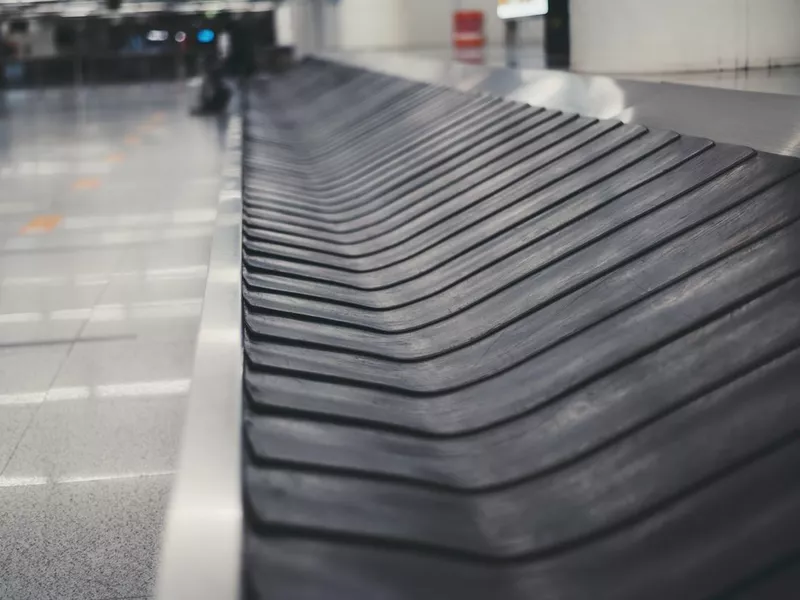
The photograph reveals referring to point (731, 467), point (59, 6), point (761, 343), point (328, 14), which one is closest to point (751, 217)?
point (761, 343)

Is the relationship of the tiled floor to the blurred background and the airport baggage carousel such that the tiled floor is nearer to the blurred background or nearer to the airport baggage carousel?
the blurred background

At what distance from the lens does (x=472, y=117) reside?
16.2ft

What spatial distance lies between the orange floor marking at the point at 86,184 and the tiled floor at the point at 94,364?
29 mm

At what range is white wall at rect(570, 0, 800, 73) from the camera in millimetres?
5062

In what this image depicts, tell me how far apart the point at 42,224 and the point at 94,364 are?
328 centimetres

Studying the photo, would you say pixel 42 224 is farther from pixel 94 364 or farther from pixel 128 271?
pixel 94 364

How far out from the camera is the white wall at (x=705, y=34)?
16.6 feet

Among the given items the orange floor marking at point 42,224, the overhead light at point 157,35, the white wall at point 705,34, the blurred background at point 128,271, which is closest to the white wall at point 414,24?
the blurred background at point 128,271

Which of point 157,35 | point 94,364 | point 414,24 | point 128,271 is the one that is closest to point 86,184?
point 128,271

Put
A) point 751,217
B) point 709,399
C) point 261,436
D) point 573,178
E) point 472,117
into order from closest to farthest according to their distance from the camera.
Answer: point 709,399 < point 261,436 < point 751,217 < point 573,178 < point 472,117

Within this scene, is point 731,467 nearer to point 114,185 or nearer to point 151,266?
point 151,266

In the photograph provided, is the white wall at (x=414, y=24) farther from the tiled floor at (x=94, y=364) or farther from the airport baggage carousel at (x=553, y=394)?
the airport baggage carousel at (x=553, y=394)

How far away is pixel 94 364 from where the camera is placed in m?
3.61

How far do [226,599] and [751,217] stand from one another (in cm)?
147
